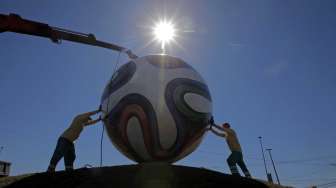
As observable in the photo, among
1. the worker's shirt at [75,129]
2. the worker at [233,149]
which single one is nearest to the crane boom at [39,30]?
the worker's shirt at [75,129]

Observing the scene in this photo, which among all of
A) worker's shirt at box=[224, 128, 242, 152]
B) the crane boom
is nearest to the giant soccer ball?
worker's shirt at box=[224, 128, 242, 152]

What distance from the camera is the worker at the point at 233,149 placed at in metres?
7.71

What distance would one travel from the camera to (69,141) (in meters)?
7.70

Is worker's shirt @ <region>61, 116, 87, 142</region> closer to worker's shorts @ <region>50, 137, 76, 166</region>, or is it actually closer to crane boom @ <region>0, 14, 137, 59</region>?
worker's shorts @ <region>50, 137, 76, 166</region>

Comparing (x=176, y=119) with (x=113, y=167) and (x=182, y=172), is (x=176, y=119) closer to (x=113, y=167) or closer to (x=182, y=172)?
(x=182, y=172)

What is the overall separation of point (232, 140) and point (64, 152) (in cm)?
503

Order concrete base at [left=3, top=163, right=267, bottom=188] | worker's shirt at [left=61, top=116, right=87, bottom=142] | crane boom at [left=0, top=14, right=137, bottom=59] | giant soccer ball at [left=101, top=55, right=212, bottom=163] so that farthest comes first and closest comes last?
crane boom at [left=0, top=14, right=137, bottom=59] → worker's shirt at [left=61, top=116, right=87, bottom=142] → giant soccer ball at [left=101, top=55, right=212, bottom=163] → concrete base at [left=3, top=163, right=267, bottom=188]

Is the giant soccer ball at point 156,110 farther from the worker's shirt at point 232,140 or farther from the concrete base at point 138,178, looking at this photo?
the worker's shirt at point 232,140

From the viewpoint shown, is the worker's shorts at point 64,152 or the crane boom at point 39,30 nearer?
the worker's shorts at point 64,152

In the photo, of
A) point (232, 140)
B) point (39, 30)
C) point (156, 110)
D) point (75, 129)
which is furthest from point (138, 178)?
point (39, 30)

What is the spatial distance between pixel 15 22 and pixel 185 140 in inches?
585

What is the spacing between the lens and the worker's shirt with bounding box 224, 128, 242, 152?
313 inches

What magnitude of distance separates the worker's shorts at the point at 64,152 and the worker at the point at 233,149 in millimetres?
4193

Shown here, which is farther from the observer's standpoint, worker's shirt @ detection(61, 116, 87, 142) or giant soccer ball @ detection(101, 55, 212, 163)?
worker's shirt @ detection(61, 116, 87, 142)
